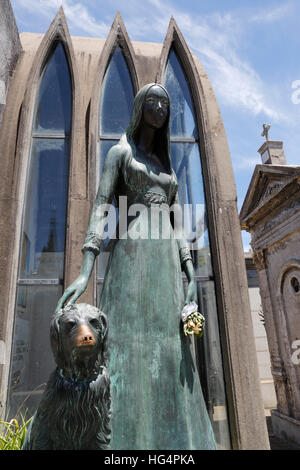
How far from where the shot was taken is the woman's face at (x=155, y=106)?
224 cm

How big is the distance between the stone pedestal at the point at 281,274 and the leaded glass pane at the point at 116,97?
21.9 ft

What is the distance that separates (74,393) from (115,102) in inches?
202

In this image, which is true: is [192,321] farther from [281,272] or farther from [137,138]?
[281,272]

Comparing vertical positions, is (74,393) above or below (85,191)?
below

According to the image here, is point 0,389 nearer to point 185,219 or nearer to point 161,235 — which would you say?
point 161,235

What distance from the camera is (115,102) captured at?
17.7ft

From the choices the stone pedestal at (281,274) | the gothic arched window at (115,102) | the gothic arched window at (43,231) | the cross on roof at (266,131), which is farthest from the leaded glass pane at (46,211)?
the cross on roof at (266,131)

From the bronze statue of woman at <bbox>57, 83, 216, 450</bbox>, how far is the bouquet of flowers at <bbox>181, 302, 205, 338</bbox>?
2.0 inches

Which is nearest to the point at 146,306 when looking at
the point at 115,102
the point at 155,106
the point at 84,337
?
the point at 84,337

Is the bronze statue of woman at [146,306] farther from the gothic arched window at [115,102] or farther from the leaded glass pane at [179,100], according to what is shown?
the leaded glass pane at [179,100]

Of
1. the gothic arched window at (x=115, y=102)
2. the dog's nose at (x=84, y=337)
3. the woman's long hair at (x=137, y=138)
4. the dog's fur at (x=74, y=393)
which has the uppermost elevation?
the gothic arched window at (x=115, y=102)

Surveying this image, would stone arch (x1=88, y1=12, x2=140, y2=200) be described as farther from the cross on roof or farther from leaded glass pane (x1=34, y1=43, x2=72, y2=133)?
the cross on roof

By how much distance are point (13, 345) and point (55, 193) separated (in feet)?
7.87

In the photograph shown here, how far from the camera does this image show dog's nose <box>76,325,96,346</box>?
1.26 metres
